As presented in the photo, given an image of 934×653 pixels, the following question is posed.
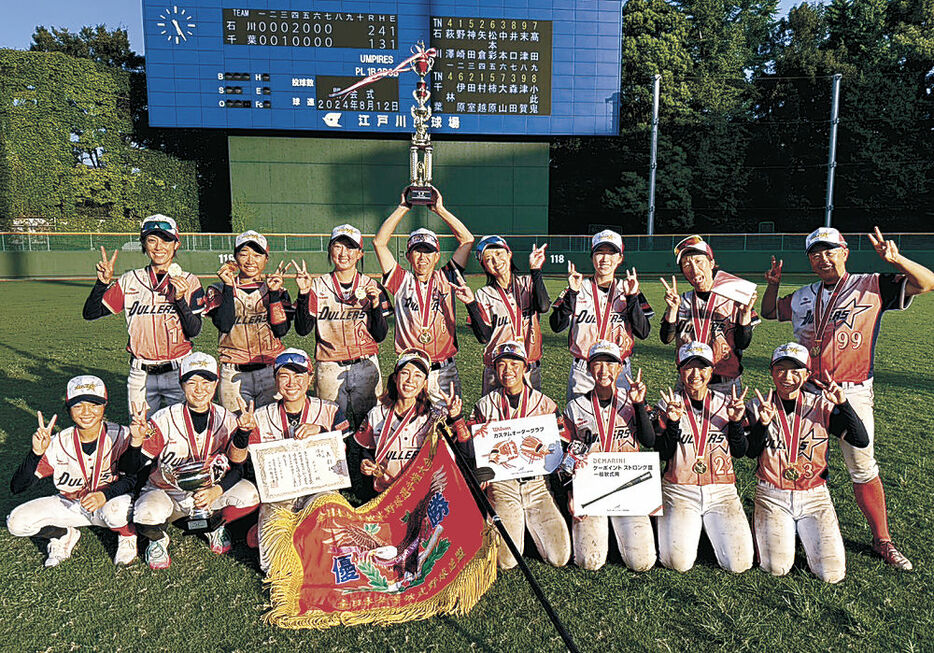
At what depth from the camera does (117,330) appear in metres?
14.8

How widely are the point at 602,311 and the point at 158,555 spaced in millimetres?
4384

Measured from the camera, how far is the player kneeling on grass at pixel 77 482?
469 cm

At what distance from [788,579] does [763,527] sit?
1.22ft

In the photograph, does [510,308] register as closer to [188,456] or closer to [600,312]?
[600,312]

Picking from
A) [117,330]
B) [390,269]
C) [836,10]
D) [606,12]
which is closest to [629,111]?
[606,12]

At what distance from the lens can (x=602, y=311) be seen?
631 centimetres

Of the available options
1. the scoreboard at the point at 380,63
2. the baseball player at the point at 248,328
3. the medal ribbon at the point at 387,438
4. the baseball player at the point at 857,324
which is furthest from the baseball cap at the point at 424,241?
the scoreboard at the point at 380,63

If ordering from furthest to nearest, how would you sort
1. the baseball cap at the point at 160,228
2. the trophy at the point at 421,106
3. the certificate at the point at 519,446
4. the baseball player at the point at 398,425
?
the trophy at the point at 421,106
the baseball cap at the point at 160,228
the baseball player at the point at 398,425
the certificate at the point at 519,446

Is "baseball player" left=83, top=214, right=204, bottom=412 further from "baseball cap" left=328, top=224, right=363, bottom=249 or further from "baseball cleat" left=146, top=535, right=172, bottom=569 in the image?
"baseball cleat" left=146, top=535, right=172, bottom=569

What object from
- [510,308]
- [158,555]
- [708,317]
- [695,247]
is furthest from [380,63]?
[158,555]

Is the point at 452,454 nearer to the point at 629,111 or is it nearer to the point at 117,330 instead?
the point at 117,330

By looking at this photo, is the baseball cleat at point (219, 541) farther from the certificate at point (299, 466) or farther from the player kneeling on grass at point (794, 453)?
the player kneeling on grass at point (794, 453)

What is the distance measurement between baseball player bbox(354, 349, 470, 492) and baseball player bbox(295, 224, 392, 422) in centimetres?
105

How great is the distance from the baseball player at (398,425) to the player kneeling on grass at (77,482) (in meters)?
1.84
